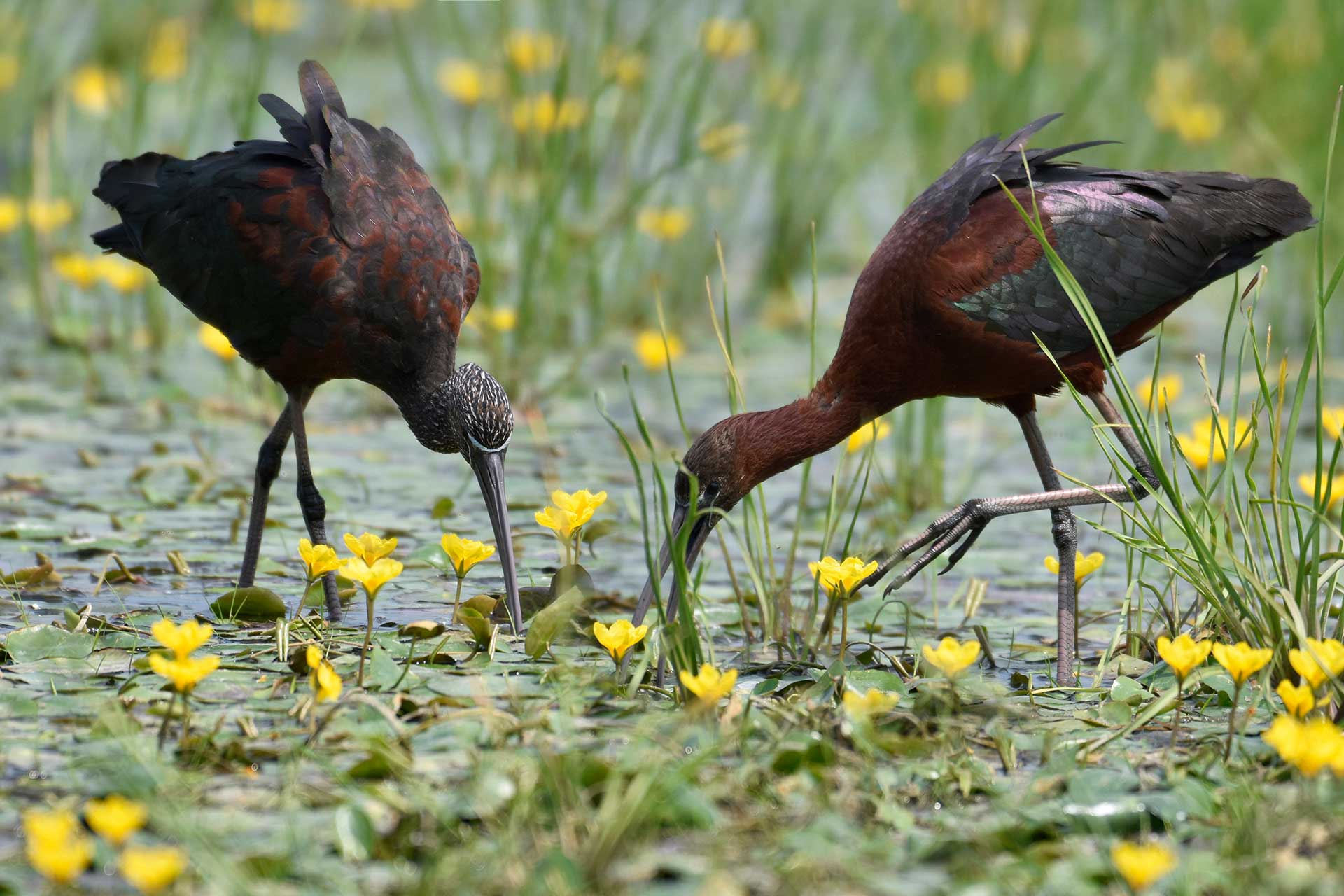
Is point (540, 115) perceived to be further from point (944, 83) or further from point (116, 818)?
point (116, 818)

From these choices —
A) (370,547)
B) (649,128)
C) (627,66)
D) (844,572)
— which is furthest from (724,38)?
(370,547)

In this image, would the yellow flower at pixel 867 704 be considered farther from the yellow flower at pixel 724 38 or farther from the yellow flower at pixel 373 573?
the yellow flower at pixel 724 38

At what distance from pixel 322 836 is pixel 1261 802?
1562 mm

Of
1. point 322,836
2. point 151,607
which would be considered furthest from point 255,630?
point 322,836

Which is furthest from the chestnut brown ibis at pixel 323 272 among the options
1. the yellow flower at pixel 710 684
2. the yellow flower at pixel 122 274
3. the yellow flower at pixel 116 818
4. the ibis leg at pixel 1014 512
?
the yellow flower at pixel 116 818

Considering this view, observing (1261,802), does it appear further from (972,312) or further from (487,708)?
(972,312)

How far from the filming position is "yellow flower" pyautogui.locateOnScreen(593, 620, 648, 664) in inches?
127

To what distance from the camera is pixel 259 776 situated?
2.84m

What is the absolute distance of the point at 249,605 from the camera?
12.7ft

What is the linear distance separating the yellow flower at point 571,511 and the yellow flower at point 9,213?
156 inches

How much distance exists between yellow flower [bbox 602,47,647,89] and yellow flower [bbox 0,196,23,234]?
2484 millimetres

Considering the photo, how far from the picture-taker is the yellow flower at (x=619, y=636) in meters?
3.22

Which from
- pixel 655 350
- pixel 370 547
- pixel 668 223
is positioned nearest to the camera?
pixel 370 547

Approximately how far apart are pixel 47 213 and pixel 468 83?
1.98 meters
